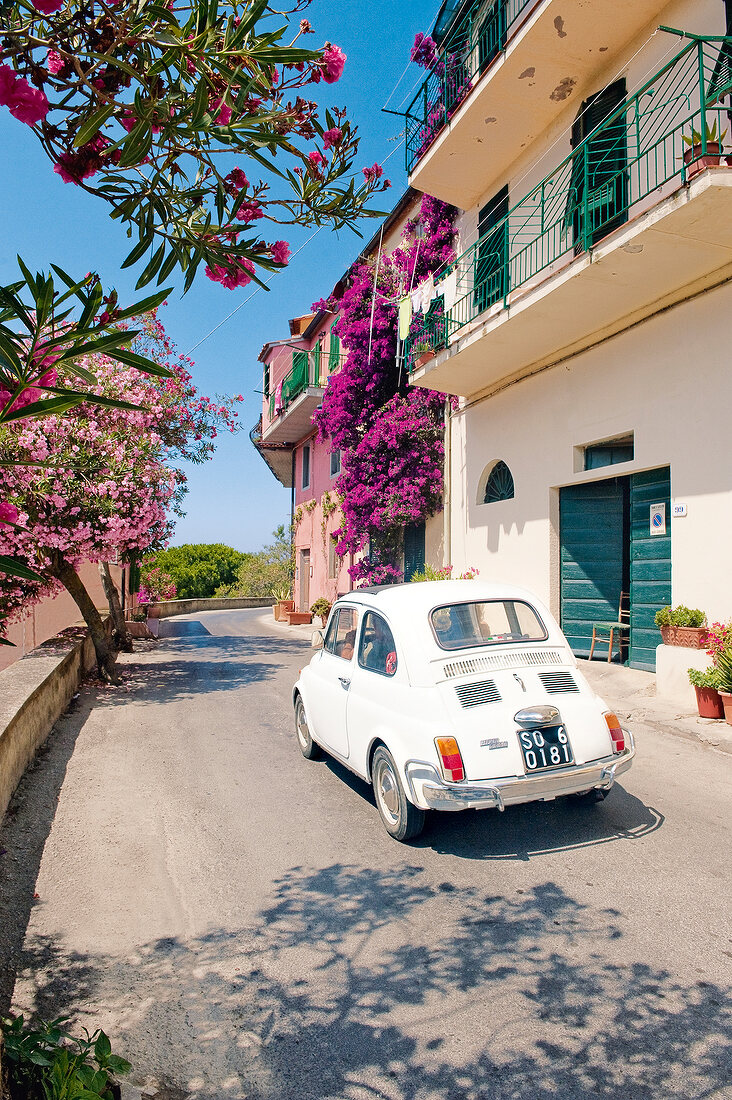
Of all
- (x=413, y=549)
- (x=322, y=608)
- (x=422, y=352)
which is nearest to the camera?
(x=422, y=352)

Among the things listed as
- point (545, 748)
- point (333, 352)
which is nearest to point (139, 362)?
point (545, 748)

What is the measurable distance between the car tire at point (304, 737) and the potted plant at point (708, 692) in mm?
4035

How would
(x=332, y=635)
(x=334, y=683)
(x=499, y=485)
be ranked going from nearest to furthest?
1. (x=334, y=683)
2. (x=332, y=635)
3. (x=499, y=485)

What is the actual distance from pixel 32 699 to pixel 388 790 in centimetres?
393

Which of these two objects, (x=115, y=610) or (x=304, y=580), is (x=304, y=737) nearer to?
(x=115, y=610)

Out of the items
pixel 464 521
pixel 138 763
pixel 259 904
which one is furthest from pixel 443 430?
pixel 259 904

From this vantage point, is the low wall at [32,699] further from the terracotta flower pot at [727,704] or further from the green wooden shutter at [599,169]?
the green wooden shutter at [599,169]

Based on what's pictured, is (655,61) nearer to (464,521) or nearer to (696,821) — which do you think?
(464,521)

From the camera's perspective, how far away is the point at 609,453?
1062cm

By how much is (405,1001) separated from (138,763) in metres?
4.70

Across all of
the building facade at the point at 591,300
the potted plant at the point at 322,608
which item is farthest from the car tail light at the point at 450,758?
the potted plant at the point at 322,608

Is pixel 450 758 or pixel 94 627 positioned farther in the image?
pixel 94 627

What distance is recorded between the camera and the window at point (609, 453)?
10.4m

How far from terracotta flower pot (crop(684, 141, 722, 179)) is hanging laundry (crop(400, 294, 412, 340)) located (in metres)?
7.05
